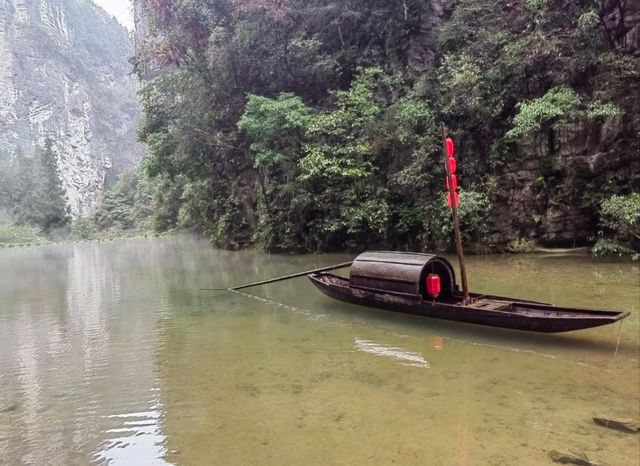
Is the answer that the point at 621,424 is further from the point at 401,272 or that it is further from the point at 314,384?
the point at 401,272

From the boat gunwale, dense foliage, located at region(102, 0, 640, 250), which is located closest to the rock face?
dense foliage, located at region(102, 0, 640, 250)

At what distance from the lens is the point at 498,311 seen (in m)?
6.75

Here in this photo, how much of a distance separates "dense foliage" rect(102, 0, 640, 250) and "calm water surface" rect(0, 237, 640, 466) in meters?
4.49

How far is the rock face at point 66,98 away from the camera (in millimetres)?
64625

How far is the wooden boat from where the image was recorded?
6297mm

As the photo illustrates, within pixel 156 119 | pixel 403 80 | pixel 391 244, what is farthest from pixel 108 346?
pixel 156 119

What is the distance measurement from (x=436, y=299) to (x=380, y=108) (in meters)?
9.91

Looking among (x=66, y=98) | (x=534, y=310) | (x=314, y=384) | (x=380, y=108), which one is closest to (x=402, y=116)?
(x=380, y=108)

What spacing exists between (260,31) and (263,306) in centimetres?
1285

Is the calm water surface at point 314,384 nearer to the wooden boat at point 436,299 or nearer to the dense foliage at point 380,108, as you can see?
the wooden boat at point 436,299

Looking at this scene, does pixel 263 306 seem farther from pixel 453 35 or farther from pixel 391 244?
pixel 453 35

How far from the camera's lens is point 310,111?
697 inches

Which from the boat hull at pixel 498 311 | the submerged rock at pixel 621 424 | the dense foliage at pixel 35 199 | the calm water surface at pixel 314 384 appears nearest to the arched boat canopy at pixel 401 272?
the boat hull at pixel 498 311

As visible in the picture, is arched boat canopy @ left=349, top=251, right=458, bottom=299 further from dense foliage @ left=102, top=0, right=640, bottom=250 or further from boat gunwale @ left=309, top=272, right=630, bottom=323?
dense foliage @ left=102, top=0, right=640, bottom=250
